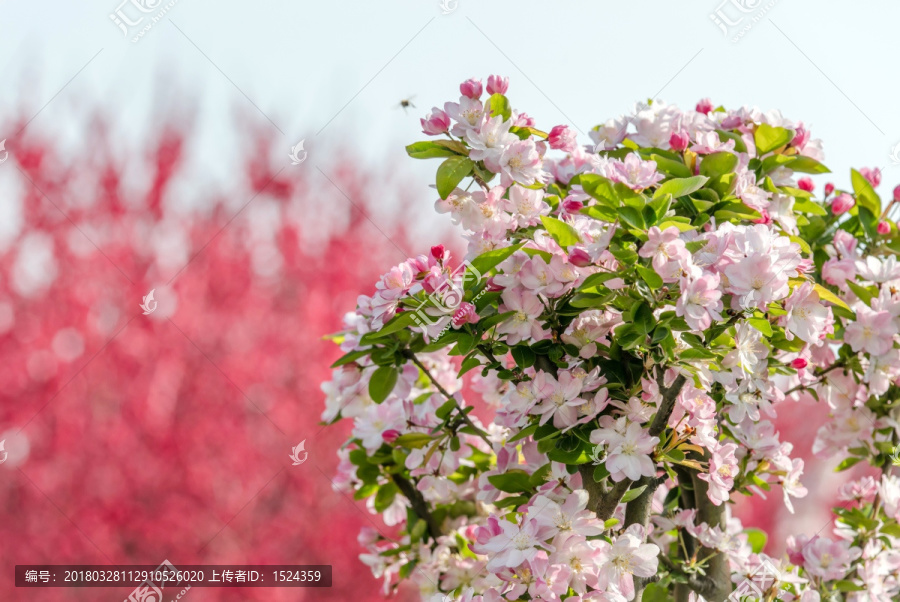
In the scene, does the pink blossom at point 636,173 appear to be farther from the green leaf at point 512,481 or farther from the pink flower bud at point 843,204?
the pink flower bud at point 843,204

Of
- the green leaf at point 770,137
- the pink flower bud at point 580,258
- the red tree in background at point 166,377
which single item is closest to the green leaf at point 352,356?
the pink flower bud at point 580,258

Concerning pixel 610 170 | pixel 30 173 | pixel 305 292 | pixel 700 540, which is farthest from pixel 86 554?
pixel 610 170

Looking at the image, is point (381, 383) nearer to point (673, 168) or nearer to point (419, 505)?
point (419, 505)

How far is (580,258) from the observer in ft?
2.72

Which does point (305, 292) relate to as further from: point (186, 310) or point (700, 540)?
point (700, 540)

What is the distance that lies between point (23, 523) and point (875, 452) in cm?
236

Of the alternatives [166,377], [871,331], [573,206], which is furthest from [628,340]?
[166,377]

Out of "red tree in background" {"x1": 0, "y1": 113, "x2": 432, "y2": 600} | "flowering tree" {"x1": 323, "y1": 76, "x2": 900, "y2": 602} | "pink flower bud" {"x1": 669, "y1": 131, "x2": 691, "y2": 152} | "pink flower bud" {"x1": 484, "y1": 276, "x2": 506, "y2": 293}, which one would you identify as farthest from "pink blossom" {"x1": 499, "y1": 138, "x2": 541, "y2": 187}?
"red tree in background" {"x1": 0, "y1": 113, "x2": 432, "y2": 600}

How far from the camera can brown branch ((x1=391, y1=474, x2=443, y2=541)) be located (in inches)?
52.4

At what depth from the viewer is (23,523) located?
2.26 m

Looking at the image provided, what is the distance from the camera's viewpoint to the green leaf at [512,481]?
1.00 m

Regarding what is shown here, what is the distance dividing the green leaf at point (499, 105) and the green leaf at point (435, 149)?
0.21 ft

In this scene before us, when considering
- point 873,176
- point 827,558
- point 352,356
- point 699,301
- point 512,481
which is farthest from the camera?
point 873,176

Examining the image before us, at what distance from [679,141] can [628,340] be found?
39 cm
